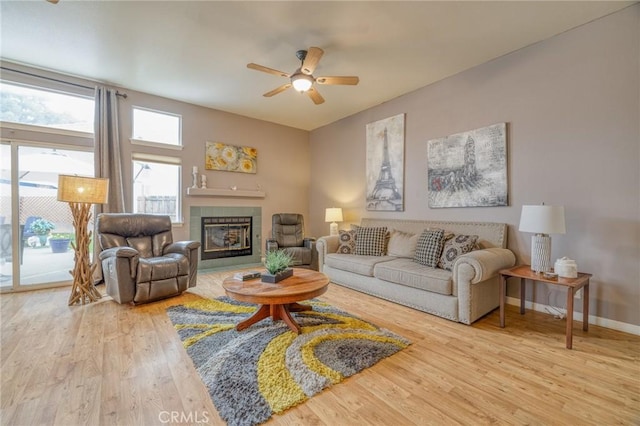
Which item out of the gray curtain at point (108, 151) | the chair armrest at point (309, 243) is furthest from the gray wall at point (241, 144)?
the chair armrest at point (309, 243)

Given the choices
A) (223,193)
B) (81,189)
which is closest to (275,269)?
(81,189)

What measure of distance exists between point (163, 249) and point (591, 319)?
15.9 ft

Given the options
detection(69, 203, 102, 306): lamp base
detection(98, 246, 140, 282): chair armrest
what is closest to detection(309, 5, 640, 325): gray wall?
detection(98, 246, 140, 282): chair armrest

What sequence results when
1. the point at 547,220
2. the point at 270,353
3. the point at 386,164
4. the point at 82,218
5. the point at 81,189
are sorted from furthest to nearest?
1. the point at 386,164
2. the point at 82,218
3. the point at 81,189
4. the point at 547,220
5. the point at 270,353

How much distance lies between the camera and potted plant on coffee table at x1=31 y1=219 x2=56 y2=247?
3605 mm

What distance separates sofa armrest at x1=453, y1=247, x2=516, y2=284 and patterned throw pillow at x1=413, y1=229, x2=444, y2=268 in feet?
1.47

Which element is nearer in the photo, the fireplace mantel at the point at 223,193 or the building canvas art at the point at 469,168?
the building canvas art at the point at 469,168

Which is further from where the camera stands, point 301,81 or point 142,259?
point 142,259

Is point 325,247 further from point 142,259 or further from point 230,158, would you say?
point 230,158

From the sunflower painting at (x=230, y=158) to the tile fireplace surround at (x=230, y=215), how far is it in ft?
2.47

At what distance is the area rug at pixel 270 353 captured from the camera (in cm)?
157

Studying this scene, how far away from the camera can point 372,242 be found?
13.0ft

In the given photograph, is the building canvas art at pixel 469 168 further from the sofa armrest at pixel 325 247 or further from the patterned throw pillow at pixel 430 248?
the sofa armrest at pixel 325 247

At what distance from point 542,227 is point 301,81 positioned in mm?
2705
